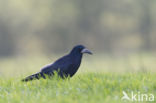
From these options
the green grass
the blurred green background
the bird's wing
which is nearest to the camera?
the green grass

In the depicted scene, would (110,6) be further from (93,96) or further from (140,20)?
(93,96)

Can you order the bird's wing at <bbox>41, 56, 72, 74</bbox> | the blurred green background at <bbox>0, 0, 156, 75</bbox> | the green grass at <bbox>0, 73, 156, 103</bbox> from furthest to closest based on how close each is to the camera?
the blurred green background at <bbox>0, 0, 156, 75</bbox> < the bird's wing at <bbox>41, 56, 72, 74</bbox> < the green grass at <bbox>0, 73, 156, 103</bbox>

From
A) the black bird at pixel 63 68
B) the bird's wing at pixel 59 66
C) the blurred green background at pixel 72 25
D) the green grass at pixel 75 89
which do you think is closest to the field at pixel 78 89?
the green grass at pixel 75 89

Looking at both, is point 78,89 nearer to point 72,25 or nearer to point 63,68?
point 63,68

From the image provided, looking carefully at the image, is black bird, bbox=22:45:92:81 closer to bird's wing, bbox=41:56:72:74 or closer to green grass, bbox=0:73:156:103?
bird's wing, bbox=41:56:72:74

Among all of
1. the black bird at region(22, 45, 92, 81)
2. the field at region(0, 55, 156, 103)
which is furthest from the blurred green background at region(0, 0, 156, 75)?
the field at region(0, 55, 156, 103)

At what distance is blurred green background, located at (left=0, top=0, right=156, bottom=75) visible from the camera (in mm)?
42500

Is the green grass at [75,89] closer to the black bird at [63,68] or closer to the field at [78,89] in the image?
the field at [78,89]

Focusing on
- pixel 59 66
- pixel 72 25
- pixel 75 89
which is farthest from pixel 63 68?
pixel 72 25

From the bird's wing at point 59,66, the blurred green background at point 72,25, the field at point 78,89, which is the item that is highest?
the bird's wing at point 59,66

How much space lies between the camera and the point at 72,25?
147 feet

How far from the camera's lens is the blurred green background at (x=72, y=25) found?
4250 cm

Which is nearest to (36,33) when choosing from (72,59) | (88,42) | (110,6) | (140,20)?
(88,42)

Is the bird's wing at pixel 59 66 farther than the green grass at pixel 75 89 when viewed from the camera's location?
Yes
